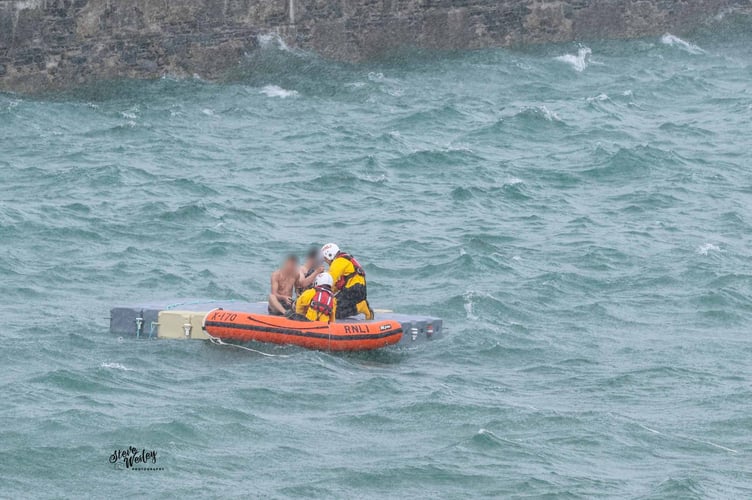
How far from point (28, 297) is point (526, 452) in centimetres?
767

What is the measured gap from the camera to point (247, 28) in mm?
32219

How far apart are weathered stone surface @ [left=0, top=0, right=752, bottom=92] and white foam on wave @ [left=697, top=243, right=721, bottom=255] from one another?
526 inches

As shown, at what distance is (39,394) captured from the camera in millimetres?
15016

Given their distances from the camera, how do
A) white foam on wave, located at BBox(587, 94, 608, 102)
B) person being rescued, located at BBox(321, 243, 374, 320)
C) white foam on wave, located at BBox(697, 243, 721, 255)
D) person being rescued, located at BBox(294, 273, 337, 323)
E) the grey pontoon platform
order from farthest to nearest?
white foam on wave, located at BBox(587, 94, 608, 102)
white foam on wave, located at BBox(697, 243, 721, 255)
person being rescued, located at BBox(321, 243, 374, 320)
the grey pontoon platform
person being rescued, located at BBox(294, 273, 337, 323)

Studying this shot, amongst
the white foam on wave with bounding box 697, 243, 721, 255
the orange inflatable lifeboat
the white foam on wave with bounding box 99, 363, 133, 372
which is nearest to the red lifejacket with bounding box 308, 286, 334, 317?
the orange inflatable lifeboat

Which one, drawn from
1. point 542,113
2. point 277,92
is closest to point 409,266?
point 542,113

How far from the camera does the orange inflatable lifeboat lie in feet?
54.6

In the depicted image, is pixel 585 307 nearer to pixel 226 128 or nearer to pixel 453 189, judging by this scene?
pixel 453 189

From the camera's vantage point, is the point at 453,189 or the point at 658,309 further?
the point at 453,189

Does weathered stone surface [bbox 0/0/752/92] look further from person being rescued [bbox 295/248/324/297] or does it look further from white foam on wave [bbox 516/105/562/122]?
person being rescued [bbox 295/248/324/297]

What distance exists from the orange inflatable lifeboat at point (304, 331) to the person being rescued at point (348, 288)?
496 millimetres

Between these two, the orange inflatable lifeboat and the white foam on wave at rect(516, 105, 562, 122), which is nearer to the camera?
the orange inflatable lifeboat

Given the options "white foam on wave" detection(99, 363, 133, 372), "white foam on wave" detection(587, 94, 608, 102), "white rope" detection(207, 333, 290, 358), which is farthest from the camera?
"white foam on wave" detection(587, 94, 608, 102)

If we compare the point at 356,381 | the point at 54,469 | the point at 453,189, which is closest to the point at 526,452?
the point at 356,381
